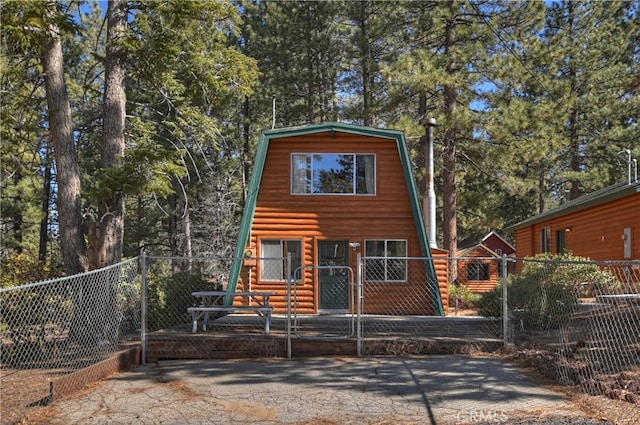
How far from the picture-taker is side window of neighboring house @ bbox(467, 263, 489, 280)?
1172 inches

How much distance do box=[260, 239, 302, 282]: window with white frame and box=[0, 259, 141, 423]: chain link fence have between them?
460 cm

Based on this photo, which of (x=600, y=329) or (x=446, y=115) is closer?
(x=600, y=329)

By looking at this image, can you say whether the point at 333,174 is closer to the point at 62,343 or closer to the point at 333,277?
the point at 333,277

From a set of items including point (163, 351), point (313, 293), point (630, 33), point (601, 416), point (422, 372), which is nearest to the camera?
point (601, 416)

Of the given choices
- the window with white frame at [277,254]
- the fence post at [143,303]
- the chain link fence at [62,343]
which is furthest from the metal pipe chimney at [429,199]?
the fence post at [143,303]

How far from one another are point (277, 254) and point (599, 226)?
33.9 ft

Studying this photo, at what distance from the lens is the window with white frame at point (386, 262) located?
14.9m

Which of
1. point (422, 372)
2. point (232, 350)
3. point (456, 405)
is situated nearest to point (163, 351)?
point (232, 350)

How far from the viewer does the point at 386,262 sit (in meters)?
14.9

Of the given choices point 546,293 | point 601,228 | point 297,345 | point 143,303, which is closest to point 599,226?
point 601,228

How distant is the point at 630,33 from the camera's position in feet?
88.4

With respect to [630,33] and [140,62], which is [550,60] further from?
[140,62]

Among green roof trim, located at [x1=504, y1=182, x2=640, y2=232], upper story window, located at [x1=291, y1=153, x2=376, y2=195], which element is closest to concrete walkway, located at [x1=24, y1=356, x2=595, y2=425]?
upper story window, located at [x1=291, y1=153, x2=376, y2=195]

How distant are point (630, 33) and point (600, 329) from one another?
2335 cm
